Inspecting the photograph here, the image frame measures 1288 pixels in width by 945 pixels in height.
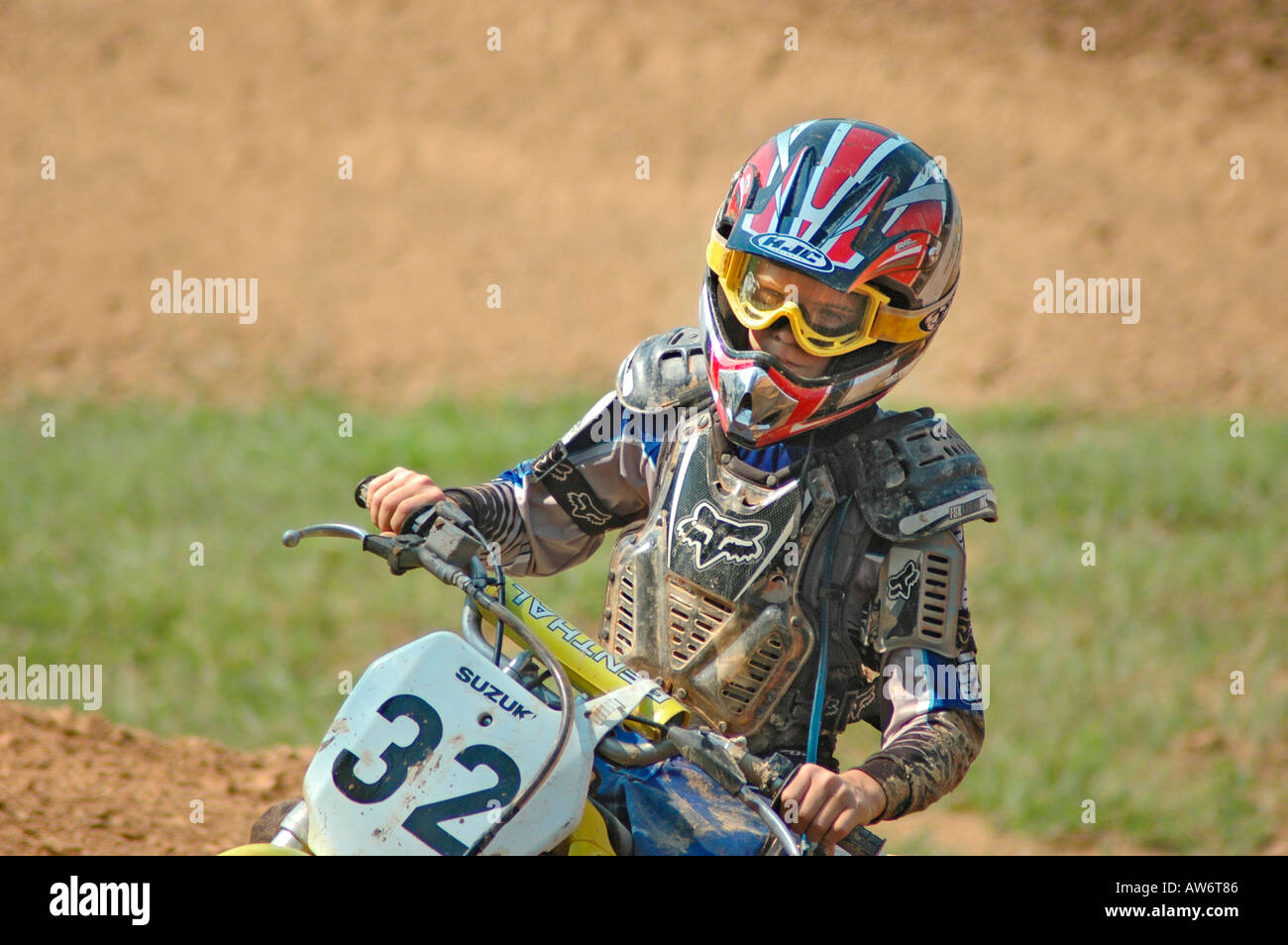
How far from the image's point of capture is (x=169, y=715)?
8.49 metres

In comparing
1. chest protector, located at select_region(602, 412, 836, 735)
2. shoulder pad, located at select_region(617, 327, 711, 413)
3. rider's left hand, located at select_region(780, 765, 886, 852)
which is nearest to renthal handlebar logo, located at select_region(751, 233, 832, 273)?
shoulder pad, located at select_region(617, 327, 711, 413)

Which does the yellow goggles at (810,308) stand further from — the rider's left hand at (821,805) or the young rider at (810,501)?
the rider's left hand at (821,805)

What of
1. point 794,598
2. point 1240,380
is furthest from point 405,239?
point 794,598

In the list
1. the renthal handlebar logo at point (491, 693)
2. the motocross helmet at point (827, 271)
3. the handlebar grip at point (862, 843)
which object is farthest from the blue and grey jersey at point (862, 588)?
the renthal handlebar logo at point (491, 693)

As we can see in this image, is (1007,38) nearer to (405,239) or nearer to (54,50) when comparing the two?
(405,239)

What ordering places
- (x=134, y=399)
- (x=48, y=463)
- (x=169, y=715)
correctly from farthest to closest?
(x=134, y=399) < (x=48, y=463) < (x=169, y=715)

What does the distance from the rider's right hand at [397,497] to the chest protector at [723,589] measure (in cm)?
57

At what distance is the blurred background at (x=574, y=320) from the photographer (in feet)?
29.0

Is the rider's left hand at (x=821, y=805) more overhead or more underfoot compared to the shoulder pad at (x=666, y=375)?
more underfoot

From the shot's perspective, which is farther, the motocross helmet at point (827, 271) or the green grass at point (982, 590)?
the green grass at point (982, 590)

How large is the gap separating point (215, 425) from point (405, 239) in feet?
18.7

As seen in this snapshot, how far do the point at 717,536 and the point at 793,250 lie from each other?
743 millimetres

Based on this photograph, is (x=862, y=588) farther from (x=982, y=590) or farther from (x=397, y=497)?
(x=982, y=590)

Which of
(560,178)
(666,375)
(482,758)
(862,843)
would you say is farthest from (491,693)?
(560,178)
